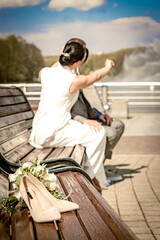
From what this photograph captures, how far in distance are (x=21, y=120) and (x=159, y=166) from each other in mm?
2201

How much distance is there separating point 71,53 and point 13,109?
859 mm

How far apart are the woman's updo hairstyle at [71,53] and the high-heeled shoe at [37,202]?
2093 mm

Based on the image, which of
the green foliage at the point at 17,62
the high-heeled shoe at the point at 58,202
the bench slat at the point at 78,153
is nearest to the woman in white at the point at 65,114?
the bench slat at the point at 78,153

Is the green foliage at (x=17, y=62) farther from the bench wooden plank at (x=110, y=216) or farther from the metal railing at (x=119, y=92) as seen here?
the bench wooden plank at (x=110, y=216)

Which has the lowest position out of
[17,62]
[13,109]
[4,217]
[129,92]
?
[129,92]

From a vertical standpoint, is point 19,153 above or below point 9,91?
below

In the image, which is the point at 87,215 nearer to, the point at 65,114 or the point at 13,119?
the point at 65,114

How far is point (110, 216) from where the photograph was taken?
68.2 inches

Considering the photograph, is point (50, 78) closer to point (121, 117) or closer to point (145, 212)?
point (145, 212)

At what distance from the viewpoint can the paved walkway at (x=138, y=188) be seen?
118 inches

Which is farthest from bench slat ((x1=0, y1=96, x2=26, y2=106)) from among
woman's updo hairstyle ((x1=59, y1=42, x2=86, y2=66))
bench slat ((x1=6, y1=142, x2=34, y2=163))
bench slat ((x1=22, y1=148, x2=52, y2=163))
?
woman's updo hairstyle ((x1=59, y1=42, x2=86, y2=66))

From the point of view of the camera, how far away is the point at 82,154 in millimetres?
3381

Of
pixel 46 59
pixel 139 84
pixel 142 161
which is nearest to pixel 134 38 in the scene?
pixel 46 59

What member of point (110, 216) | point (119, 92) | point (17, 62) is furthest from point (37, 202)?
point (17, 62)
